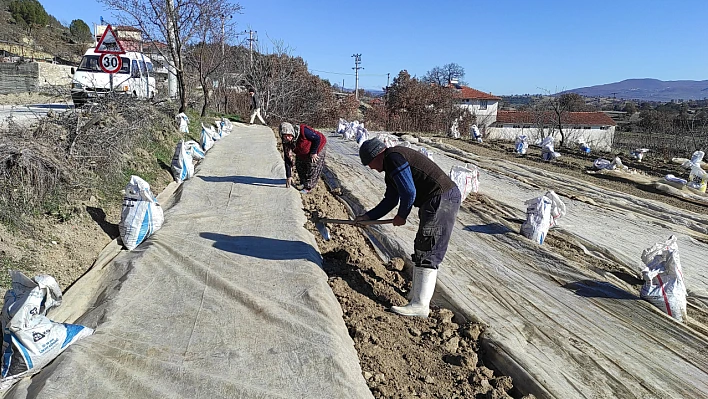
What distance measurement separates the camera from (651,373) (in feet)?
8.48

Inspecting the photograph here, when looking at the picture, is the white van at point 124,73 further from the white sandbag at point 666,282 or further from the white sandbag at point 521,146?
the white sandbag at point 666,282

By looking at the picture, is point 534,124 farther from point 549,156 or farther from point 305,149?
point 305,149

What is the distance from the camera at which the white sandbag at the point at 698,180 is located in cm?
872

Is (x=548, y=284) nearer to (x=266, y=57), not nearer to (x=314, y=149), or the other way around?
(x=314, y=149)

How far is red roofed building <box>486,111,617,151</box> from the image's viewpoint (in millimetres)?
19156

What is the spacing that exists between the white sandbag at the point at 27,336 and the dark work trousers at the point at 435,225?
2.17 m

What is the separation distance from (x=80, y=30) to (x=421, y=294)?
127ft

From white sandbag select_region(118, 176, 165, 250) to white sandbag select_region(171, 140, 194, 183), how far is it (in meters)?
2.23

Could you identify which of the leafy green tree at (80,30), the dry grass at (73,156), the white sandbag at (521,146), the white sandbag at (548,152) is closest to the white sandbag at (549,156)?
the white sandbag at (548,152)

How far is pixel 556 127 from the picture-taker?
19.4 m

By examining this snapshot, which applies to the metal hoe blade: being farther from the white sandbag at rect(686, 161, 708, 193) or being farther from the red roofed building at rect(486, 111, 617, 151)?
the red roofed building at rect(486, 111, 617, 151)

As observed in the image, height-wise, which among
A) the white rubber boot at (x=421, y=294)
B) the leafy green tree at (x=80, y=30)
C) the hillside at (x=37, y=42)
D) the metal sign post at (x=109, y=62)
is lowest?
the white rubber boot at (x=421, y=294)

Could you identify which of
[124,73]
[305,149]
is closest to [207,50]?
[124,73]

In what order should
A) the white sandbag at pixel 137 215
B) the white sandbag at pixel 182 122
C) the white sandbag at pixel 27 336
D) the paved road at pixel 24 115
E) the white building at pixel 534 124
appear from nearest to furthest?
the white sandbag at pixel 27 336 → the white sandbag at pixel 137 215 → the paved road at pixel 24 115 → the white sandbag at pixel 182 122 → the white building at pixel 534 124
